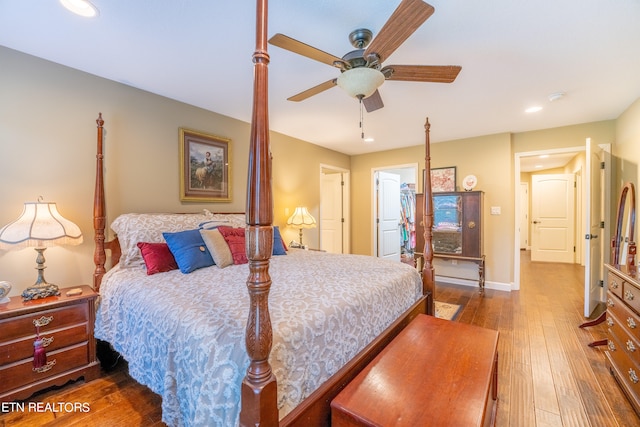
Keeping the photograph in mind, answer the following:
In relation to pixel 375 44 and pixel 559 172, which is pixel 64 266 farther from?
pixel 559 172

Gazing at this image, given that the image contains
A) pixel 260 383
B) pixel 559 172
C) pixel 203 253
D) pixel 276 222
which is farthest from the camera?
pixel 559 172

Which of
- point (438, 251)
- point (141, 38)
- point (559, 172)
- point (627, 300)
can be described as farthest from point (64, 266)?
point (559, 172)

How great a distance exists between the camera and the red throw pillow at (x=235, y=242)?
2323 mm

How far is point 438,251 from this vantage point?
4.43 metres

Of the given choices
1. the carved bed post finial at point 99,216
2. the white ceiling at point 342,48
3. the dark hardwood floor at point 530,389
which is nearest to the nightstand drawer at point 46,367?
the dark hardwood floor at point 530,389

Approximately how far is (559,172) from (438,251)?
5.36 meters

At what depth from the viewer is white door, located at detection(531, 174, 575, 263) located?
6297 mm

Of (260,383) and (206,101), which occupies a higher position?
(206,101)

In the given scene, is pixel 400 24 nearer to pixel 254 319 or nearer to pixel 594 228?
pixel 254 319

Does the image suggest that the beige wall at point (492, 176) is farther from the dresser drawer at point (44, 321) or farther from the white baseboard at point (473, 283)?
the dresser drawer at point (44, 321)

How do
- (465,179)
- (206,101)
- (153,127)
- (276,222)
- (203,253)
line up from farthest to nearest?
(465,179), (276,222), (206,101), (153,127), (203,253)

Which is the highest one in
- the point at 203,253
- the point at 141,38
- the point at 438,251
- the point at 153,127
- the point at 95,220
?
the point at 141,38

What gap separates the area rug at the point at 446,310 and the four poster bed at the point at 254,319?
1053mm

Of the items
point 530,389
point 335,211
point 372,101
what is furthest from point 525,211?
point 372,101
